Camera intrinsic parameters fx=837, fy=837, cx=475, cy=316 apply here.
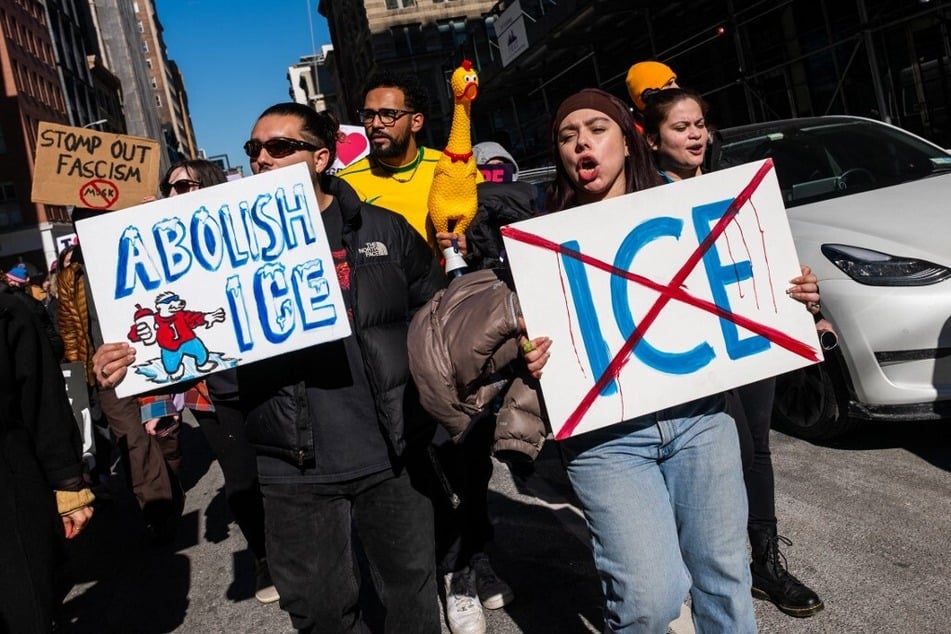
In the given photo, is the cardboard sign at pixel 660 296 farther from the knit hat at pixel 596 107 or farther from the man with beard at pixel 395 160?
the man with beard at pixel 395 160

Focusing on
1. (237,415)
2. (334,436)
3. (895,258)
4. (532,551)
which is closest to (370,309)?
(334,436)

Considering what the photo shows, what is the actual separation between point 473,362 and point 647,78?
7.72ft

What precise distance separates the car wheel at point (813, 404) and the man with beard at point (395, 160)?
7.53ft

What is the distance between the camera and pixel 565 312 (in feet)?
7.27

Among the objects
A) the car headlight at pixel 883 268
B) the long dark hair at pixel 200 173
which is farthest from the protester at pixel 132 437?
the car headlight at pixel 883 268

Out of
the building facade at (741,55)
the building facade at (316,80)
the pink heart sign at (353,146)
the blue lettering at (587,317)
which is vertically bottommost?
the blue lettering at (587,317)

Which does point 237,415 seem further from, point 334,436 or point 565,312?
point 565,312

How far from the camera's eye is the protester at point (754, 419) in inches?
120

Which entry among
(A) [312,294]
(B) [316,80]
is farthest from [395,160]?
(B) [316,80]

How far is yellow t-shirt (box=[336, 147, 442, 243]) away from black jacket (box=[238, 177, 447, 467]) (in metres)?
0.88

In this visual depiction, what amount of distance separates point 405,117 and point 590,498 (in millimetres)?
2120

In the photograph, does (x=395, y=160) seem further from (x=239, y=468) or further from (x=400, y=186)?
(x=239, y=468)

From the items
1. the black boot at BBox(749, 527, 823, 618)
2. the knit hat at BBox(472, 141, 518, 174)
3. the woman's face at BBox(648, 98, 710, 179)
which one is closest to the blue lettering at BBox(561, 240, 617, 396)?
the woman's face at BBox(648, 98, 710, 179)

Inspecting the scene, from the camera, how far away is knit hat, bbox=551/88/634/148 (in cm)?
236
